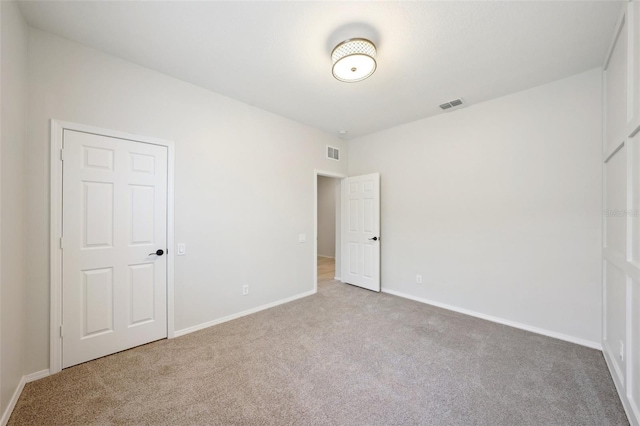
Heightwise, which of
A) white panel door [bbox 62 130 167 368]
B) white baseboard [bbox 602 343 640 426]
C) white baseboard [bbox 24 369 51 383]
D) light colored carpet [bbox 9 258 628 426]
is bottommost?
light colored carpet [bbox 9 258 628 426]

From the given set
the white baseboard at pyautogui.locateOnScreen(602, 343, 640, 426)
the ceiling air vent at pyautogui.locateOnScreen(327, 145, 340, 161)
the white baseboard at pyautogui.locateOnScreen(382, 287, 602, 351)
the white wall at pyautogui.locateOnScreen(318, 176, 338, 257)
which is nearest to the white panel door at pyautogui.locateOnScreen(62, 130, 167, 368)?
the ceiling air vent at pyautogui.locateOnScreen(327, 145, 340, 161)

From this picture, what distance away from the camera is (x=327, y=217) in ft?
26.5

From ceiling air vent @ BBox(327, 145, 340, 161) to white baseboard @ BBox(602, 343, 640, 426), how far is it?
4086mm

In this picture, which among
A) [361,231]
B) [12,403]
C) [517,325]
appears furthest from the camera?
[361,231]

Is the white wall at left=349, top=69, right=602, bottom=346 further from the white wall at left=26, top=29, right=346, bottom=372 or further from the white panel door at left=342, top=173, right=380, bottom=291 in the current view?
the white wall at left=26, top=29, right=346, bottom=372

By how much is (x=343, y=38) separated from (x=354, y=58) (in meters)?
0.18

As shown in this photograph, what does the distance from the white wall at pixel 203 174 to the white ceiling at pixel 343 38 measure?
23cm

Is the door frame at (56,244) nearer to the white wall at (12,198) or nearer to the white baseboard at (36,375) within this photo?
the white baseboard at (36,375)

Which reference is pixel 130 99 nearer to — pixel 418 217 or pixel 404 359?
pixel 404 359

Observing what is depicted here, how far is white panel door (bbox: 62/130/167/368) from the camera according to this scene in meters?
2.15

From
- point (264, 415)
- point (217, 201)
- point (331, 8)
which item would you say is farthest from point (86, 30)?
point (264, 415)

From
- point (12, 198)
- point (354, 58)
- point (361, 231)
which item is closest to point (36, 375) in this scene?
point (12, 198)

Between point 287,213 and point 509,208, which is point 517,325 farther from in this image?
point 287,213

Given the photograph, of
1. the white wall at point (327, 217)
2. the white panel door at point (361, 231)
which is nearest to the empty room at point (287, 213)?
the white panel door at point (361, 231)
